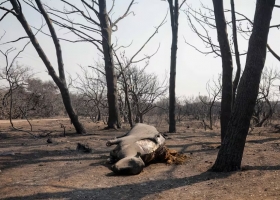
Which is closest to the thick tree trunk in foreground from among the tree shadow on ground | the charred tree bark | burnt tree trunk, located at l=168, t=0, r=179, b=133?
the tree shadow on ground

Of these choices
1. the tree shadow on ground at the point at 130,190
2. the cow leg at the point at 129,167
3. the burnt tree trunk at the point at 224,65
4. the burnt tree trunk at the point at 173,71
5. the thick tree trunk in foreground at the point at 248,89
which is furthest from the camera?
the burnt tree trunk at the point at 173,71

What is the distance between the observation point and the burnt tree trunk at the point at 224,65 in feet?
21.0

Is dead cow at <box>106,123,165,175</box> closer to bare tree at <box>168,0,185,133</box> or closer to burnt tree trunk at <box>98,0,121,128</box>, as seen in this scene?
bare tree at <box>168,0,185,133</box>

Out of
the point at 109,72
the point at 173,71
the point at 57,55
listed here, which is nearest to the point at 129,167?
the point at 57,55

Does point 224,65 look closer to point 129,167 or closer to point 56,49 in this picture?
point 129,167

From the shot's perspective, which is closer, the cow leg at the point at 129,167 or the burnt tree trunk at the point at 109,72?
the cow leg at the point at 129,167

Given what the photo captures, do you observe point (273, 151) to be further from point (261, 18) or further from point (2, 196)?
point (2, 196)

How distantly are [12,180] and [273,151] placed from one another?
15.5 feet

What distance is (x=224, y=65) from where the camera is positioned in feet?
21.3

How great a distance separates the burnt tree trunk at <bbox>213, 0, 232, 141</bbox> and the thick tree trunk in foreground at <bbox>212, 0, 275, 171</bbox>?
1803 mm

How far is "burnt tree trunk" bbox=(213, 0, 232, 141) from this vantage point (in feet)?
21.0

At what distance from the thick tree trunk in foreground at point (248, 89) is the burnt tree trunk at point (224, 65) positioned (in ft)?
5.91

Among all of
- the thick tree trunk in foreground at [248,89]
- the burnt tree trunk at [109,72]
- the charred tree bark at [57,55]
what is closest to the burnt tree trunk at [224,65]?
the thick tree trunk in foreground at [248,89]

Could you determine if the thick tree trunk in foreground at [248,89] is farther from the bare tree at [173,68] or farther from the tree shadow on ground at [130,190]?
the bare tree at [173,68]
